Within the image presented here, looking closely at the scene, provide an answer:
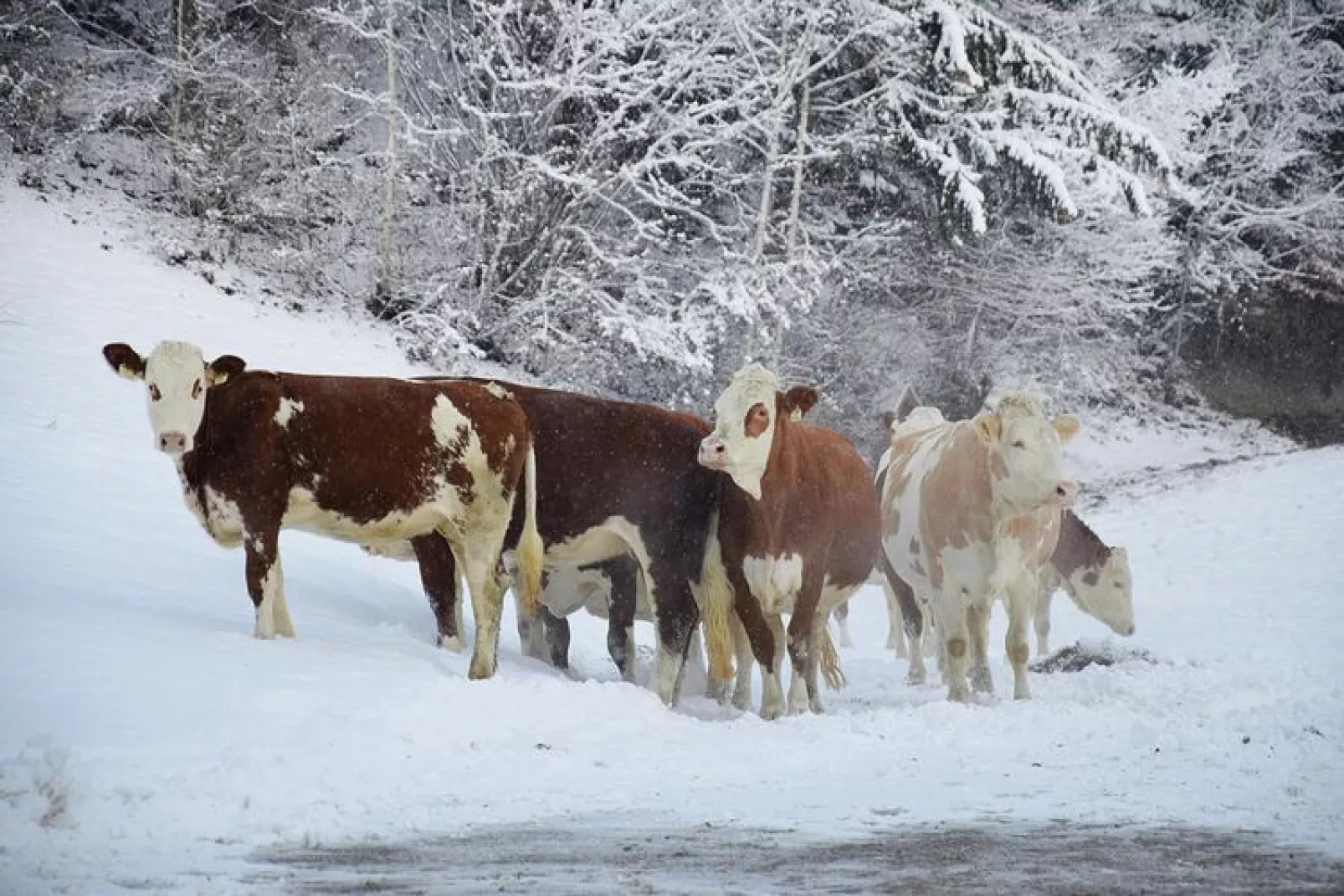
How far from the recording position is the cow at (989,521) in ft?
32.1

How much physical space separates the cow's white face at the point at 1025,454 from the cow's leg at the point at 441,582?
147 inches

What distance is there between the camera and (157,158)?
907 inches

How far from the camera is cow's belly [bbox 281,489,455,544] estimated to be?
8562 mm

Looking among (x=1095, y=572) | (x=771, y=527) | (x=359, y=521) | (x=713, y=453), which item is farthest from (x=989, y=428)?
(x=1095, y=572)

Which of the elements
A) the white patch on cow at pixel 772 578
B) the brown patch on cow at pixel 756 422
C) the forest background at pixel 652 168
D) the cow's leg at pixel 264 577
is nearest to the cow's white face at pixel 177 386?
the cow's leg at pixel 264 577

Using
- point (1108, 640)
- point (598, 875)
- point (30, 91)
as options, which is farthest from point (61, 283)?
point (598, 875)

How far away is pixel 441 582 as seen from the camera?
33.1 feet

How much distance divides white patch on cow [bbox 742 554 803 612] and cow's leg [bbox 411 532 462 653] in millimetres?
2043

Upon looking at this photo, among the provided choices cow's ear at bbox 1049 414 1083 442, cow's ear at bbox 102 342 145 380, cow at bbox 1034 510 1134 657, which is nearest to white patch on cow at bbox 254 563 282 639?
cow's ear at bbox 102 342 145 380

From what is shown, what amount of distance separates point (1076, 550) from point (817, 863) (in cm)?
1028

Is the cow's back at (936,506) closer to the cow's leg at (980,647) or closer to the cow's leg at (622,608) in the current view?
the cow's leg at (980,647)

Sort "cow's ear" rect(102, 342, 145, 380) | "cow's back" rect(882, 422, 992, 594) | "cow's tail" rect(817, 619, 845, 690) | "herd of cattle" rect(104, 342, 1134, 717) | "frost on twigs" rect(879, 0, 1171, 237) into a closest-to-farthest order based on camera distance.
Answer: "herd of cattle" rect(104, 342, 1134, 717)
"cow's ear" rect(102, 342, 145, 380)
"cow's back" rect(882, 422, 992, 594)
"cow's tail" rect(817, 619, 845, 690)
"frost on twigs" rect(879, 0, 1171, 237)

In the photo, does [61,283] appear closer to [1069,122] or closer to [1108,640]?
[1108,640]

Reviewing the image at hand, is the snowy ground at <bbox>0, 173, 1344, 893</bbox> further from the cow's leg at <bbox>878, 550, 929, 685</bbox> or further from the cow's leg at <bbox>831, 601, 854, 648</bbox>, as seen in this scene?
the cow's leg at <bbox>831, 601, 854, 648</bbox>
